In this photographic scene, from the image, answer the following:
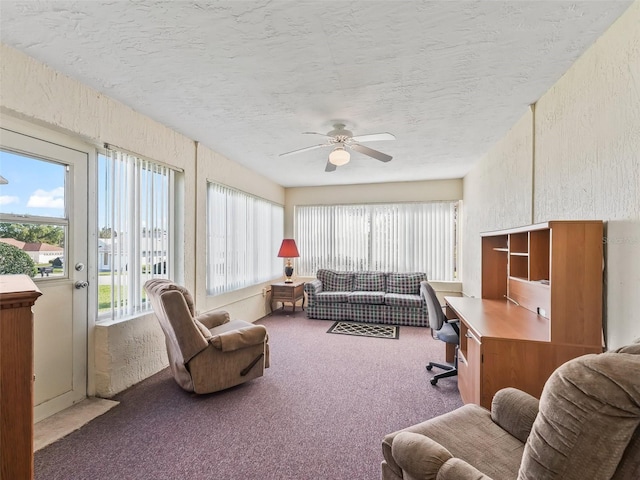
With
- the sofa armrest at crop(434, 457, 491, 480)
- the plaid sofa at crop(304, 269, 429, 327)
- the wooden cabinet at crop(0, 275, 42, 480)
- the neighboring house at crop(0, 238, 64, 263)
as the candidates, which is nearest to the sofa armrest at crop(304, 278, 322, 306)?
the plaid sofa at crop(304, 269, 429, 327)

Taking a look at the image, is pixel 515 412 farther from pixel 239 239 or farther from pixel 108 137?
pixel 239 239

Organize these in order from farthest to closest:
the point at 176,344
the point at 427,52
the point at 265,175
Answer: the point at 265,175 → the point at 176,344 → the point at 427,52

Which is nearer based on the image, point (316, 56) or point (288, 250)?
point (316, 56)

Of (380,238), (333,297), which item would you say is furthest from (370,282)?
(380,238)

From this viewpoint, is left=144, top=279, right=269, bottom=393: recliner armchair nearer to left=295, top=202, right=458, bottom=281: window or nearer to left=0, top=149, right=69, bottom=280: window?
left=0, top=149, right=69, bottom=280: window

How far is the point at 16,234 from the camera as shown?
Result: 1.99 meters

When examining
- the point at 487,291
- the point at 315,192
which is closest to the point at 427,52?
the point at 487,291

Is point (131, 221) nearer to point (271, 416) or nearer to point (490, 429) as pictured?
point (271, 416)

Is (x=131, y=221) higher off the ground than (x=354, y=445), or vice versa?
(x=131, y=221)

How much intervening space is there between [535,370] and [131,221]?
3.35 m

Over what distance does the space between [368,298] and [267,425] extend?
10.1ft

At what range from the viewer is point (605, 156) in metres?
1.65

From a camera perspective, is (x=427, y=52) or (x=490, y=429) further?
(x=427, y=52)

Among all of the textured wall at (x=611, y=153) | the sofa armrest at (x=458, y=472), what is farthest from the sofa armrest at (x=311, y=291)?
the sofa armrest at (x=458, y=472)
